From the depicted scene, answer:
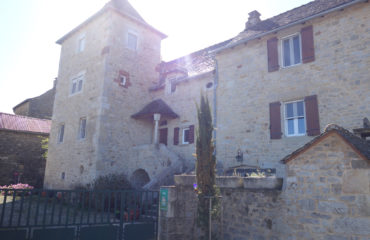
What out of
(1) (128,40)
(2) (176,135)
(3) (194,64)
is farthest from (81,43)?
(2) (176,135)

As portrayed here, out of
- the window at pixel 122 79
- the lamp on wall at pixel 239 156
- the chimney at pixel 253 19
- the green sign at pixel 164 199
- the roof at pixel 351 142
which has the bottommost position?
the green sign at pixel 164 199

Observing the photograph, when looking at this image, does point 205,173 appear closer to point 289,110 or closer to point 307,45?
point 289,110

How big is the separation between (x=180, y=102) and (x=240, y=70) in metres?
4.39

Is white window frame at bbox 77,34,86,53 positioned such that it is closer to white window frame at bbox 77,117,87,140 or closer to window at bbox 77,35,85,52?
window at bbox 77,35,85,52

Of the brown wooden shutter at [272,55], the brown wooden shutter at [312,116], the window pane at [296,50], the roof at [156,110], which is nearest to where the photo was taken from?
the brown wooden shutter at [312,116]

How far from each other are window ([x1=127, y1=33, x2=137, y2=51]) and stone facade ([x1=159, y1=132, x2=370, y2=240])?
12530mm

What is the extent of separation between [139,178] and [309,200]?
39.4 ft

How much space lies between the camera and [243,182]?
264 inches

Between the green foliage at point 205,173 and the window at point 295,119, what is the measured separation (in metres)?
4.77

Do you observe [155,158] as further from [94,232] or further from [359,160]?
[359,160]

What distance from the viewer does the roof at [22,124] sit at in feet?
67.3

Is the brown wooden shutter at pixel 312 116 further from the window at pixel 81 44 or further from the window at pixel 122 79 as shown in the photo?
the window at pixel 81 44

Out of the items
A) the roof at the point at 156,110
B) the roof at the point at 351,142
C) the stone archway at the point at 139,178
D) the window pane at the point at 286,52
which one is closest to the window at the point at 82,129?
the roof at the point at 156,110

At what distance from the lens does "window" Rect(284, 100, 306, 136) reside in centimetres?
1027
